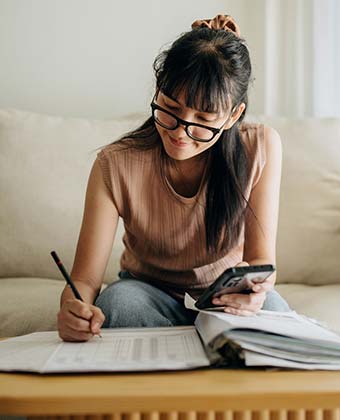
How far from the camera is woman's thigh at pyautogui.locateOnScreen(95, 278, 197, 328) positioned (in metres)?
1.24

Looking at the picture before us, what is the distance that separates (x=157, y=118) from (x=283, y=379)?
0.56 m

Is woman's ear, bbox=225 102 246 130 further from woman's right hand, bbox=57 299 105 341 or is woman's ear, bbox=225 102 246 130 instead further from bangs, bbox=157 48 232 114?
woman's right hand, bbox=57 299 105 341

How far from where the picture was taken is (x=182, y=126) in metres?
1.24

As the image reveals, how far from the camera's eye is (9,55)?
95.3 inches

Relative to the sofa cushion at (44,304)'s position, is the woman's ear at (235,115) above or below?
above

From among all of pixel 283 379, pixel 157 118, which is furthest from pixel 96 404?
pixel 157 118

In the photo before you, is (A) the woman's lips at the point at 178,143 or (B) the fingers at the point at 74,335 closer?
(B) the fingers at the point at 74,335

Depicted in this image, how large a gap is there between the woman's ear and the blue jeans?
1.12 ft

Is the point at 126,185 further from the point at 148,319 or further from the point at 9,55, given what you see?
the point at 9,55

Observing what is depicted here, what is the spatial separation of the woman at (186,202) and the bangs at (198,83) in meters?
0.01

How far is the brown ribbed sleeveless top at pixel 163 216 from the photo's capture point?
143 cm

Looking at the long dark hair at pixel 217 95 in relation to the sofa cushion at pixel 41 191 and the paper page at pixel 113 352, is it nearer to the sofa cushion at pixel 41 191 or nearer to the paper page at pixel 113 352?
the paper page at pixel 113 352

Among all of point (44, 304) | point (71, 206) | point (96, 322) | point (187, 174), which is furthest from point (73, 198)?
point (96, 322)

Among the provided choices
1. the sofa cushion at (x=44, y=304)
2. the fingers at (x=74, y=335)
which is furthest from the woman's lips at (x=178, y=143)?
the sofa cushion at (x=44, y=304)
